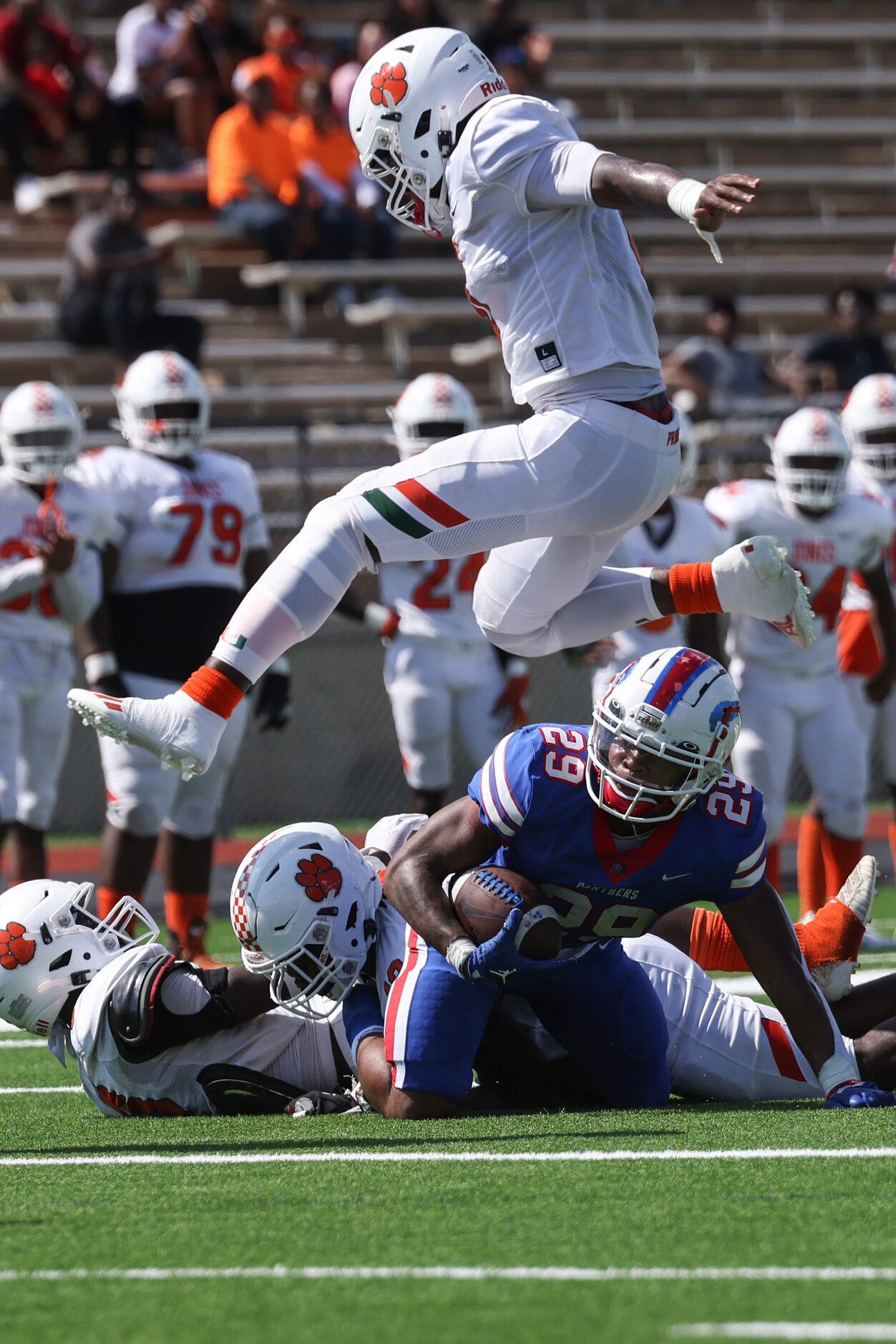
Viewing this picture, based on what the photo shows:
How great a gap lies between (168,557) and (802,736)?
2.64 meters

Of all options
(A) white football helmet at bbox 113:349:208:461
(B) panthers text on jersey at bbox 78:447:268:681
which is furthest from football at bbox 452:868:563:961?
(A) white football helmet at bbox 113:349:208:461

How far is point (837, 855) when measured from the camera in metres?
7.81

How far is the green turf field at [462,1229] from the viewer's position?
246 cm

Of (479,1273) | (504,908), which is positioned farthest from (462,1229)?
(504,908)

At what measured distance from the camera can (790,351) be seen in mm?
14164

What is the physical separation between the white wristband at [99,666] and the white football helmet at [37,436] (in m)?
0.95

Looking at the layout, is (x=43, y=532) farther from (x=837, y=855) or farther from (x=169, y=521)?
(x=837, y=855)

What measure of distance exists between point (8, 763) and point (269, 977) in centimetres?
337

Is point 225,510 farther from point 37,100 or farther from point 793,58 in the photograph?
point 793,58

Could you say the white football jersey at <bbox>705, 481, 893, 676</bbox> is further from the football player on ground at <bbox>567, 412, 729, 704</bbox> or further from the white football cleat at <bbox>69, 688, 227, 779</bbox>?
the white football cleat at <bbox>69, 688, 227, 779</bbox>

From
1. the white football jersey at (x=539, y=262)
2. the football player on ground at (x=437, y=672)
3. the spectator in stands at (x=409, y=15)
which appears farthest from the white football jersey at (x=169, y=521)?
the spectator in stands at (x=409, y=15)

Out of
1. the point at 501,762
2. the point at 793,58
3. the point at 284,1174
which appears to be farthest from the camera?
the point at 793,58

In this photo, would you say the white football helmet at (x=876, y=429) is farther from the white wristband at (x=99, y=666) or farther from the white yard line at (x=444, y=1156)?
the white yard line at (x=444, y=1156)

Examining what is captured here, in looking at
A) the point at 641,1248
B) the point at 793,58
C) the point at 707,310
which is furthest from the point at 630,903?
the point at 793,58
